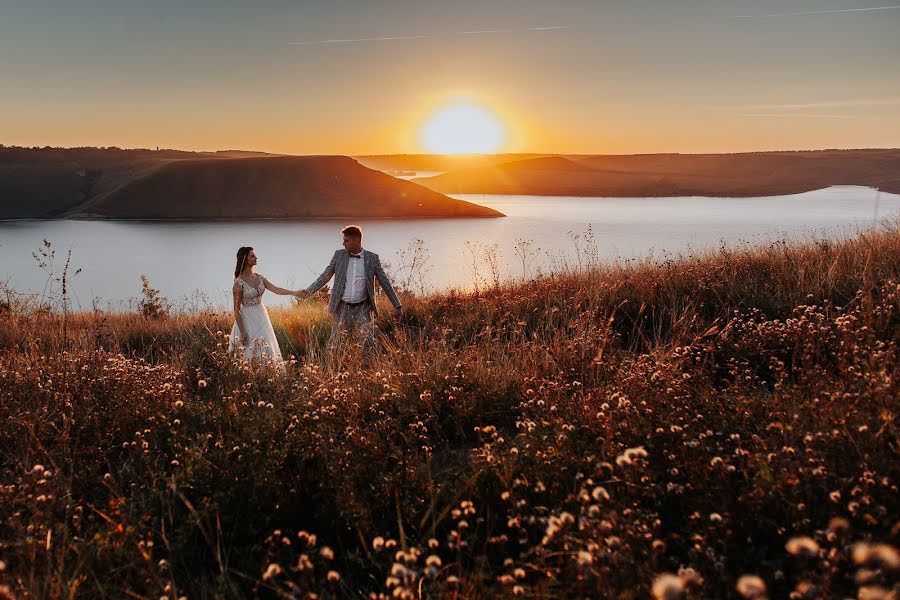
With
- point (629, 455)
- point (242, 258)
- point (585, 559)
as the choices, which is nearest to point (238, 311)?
point (242, 258)

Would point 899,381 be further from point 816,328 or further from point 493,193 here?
point 493,193

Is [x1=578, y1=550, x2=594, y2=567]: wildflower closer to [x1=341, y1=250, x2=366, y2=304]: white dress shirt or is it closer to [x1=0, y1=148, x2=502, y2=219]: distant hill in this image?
[x1=341, y1=250, x2=366, y2=304]: white dress shirt

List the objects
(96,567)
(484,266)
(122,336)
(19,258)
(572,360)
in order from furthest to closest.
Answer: (19,258), (484,266), (122,336), (572,360), (96,567)

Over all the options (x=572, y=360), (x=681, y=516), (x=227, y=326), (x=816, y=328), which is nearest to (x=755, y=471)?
(x=681, y=516)

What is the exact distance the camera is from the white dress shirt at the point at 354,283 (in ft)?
30.1

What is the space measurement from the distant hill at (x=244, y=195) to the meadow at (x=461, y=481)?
98.0m

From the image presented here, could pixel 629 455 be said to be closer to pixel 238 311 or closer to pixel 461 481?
pixel 461 481

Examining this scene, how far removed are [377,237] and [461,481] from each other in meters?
72.5

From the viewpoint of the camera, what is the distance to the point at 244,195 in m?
122

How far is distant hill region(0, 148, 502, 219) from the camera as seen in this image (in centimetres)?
11044

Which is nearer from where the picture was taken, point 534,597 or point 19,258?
point 534,597

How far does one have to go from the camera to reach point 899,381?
3219 millimetres

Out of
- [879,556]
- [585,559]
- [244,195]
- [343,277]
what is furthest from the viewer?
[244,195]

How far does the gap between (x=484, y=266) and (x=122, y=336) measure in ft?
25.0
